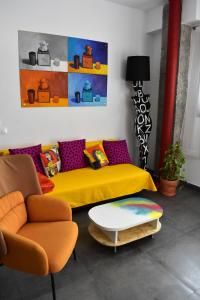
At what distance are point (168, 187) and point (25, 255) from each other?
8.04 ft

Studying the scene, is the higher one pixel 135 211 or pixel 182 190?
pixel 135 211

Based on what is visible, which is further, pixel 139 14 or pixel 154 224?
pixel 139 14

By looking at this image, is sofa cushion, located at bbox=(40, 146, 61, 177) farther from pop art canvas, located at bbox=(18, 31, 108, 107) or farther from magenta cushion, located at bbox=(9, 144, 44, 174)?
pop art canvas, located at bbox=(18, 31, 108, 107)

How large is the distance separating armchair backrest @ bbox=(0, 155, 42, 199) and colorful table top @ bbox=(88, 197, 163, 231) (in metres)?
0.63

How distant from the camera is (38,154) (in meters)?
3.12

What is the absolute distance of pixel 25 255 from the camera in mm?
1601

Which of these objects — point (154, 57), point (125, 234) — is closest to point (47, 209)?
point (125, 234)

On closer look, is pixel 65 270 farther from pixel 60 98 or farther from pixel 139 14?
pixel 139 14

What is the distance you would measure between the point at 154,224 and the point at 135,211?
267 mm

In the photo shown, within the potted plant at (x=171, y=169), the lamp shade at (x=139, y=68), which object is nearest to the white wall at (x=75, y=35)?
the lamp shade at (x=139, y=68)

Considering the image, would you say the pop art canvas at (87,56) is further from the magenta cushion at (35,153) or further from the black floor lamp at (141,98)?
the magenta cushion at (35,153)

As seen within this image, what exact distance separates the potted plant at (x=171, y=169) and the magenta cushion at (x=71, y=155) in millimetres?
1192

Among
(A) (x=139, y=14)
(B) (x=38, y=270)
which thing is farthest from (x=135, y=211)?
(A) (x=139, y=14)

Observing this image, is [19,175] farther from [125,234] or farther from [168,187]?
[168,187]
